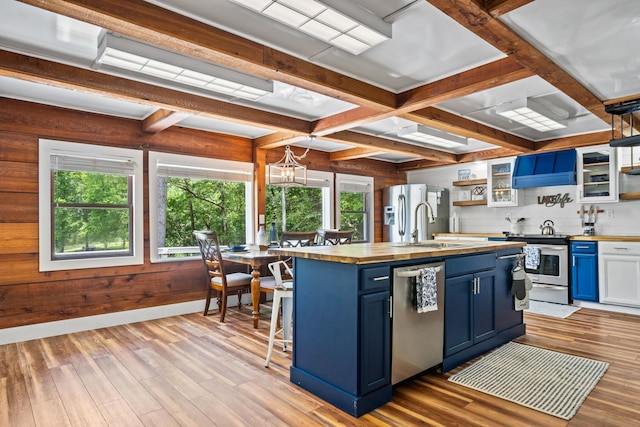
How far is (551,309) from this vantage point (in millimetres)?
5086

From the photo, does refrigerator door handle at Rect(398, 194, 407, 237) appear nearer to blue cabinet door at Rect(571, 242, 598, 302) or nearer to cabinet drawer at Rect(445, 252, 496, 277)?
blue cabinet door at Rect(571, 242, 598, 302)

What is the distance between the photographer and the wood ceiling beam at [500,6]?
6.46 feet

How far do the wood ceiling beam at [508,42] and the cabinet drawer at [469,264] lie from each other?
153 centimetres

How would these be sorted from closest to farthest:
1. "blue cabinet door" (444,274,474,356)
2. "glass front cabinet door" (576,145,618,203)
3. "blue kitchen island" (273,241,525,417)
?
"blue kitchen island" (273,241,525,417) → "blue cabinet door" (444,274,474,356) → "glass front cabinet door" (576,145,618,203)

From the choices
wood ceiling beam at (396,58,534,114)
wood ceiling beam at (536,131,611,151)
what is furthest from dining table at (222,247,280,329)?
wood ceiling beam at (536,131,611,151)

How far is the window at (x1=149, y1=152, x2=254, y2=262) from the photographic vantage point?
15.8 feet

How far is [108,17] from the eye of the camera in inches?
79.0

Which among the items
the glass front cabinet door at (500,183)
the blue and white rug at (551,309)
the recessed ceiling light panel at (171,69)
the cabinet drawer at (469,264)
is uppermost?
the recessed ceiling light panel at (171,69)

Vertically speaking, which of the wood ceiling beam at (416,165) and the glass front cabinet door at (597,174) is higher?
the wood ceiling beam at (416,165)

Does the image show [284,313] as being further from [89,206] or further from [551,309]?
[551,309]

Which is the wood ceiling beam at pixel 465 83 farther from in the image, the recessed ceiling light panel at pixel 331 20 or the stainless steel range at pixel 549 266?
the stainless steel range at pixel 549 266

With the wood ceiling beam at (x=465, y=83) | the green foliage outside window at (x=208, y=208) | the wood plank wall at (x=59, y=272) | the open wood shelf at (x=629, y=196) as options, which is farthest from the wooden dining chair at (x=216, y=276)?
the open wood shelf at (x=629, y=196)

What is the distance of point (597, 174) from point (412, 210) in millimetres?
2800

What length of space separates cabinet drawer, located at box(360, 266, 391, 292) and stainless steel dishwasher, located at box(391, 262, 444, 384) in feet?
0.29
